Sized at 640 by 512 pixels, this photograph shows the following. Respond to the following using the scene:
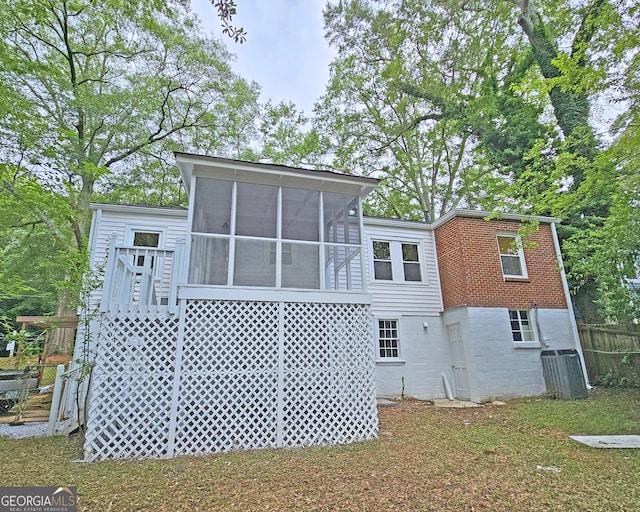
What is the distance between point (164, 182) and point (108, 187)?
8.67ft

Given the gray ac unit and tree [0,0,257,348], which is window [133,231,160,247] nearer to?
tree [0,0,257,348]

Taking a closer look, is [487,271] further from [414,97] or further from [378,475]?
[414,97]

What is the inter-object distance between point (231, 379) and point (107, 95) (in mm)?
14050

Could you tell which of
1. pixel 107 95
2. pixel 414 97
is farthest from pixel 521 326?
pixel 107 95

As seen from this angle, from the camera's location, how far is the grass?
342 cm

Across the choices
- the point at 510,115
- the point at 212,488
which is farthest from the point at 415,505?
the point at 510,115

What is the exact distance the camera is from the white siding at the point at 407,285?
10.5m

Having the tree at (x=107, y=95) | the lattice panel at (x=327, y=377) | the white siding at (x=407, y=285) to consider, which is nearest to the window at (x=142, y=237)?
the tree at (x=107, y=95)

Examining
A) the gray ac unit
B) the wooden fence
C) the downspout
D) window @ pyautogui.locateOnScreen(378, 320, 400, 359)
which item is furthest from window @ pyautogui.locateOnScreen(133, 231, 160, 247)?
the wooden fence

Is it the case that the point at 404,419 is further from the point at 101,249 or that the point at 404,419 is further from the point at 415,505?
the point at 101,249

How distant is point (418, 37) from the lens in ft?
52.8

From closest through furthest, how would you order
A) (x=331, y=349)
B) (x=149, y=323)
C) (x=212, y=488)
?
(x=212, y=488) < (x=149, y=323) < (x=331, y=349)

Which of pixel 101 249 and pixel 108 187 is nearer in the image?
pixel 101 249

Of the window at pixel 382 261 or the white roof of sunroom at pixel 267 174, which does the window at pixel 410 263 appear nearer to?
the window at pixel 382 261
